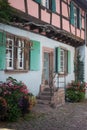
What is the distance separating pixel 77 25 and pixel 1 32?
9.19m

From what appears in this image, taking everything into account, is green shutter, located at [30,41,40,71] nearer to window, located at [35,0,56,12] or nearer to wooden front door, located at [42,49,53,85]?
wooden front door, located at [42,49,53,85]

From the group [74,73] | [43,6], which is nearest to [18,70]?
[43,6]

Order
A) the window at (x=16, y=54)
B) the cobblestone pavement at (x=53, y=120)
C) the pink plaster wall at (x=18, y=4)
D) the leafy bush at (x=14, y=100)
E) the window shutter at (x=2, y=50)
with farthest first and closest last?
the window at (x=16, y=54), the pink plaster wall at (x=18, y=4), the window shutter at (x=2, y=50), the leafy bush at (x=14, y=100), the cobblestone pavement at (x=53, y=120)

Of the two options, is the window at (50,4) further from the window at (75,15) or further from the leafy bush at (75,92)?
the leafy bush at (75,92)

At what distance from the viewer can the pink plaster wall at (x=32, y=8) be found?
44.9ft

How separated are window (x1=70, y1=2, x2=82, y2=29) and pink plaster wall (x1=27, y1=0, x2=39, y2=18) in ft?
16.0

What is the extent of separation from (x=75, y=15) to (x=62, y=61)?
3.32 meters

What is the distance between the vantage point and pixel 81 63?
Result: 824 inches

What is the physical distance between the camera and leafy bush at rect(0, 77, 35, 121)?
995cm

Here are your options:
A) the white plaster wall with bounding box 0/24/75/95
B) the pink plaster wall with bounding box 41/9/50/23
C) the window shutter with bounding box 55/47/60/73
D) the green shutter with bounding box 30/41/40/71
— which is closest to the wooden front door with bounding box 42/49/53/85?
the window shutter with bounding box 55/47/60/73

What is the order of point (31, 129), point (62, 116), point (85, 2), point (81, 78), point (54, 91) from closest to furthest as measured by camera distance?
point (31, 129), point (62, 116), point (54, 91), point (85, 2), point (81, 78)

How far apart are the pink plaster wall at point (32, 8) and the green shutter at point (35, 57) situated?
1469mm

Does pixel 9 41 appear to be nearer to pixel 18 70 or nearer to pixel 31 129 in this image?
pixel 18 70

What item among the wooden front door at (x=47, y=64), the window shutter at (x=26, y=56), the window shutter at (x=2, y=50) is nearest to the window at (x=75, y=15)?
the wooden front door at (x=47, y=64)
